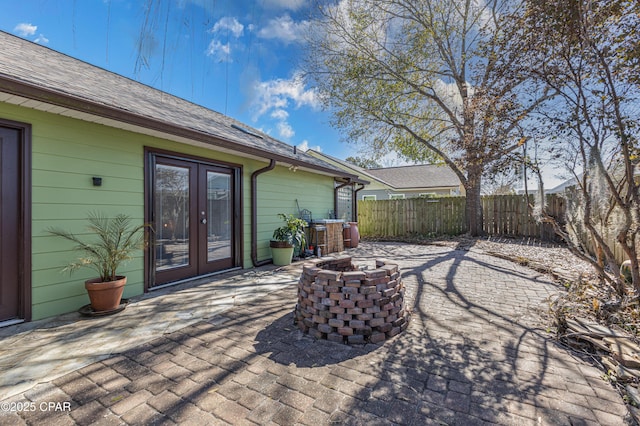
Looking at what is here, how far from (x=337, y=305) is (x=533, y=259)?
226 inches

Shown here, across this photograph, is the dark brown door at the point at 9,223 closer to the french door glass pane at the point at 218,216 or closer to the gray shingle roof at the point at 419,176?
the french door glass pane at the point at 218,216

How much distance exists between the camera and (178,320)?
9.85 feet

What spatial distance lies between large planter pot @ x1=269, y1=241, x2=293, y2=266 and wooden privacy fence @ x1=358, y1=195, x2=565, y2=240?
637cm

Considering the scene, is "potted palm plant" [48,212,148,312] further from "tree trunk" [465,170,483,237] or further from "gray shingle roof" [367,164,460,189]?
"gray shingle roof" [367,164,460,189]

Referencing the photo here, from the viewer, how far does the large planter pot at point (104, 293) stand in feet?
10.2

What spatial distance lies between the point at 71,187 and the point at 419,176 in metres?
17.6

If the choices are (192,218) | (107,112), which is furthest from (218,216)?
(107,112)

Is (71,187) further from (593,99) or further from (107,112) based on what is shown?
(593,99)

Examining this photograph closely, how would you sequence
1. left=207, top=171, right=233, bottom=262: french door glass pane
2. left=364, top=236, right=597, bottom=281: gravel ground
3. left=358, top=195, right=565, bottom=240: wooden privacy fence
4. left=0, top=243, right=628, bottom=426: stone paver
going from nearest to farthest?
1. left=0, top=243, right=628, bottom=426: stone paver
2. left=364, top=236, right=597, bottom=281: gravel ground
3. left=207, top=171, right=233, bottom=262: french door glass pane
4. left=358, top=195, right=565, bottom=240: wooden privacy fence

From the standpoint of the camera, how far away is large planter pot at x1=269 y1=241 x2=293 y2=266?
5993 millimetres

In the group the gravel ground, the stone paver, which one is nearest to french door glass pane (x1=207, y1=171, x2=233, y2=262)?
the stone paver

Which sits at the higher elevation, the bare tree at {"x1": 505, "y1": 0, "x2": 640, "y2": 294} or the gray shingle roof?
the gray shingle roof

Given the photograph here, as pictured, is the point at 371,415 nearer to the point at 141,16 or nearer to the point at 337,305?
the point at 337,305

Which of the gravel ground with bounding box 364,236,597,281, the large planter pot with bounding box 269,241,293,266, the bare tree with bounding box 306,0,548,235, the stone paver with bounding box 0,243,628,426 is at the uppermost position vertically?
the bare tree with bounding box 306,0,548,235
